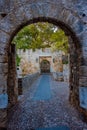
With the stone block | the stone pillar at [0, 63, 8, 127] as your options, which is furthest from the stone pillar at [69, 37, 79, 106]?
the stone block

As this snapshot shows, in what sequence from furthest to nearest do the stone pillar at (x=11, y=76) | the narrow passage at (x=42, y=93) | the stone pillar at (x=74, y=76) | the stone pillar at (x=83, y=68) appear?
the narrow passage at (x=42, y=93) < the stone pillar at (x=11, y=76) < the stone pillar at (x=74, y=76) < the stone pillar at (x=83, y=68)

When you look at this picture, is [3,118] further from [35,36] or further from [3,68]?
[35,36]

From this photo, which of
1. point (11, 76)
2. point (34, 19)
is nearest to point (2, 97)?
point (34, 19)

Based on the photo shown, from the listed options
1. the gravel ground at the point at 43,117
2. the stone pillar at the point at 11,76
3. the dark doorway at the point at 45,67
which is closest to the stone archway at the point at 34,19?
the gravel ground at the point at 43,117

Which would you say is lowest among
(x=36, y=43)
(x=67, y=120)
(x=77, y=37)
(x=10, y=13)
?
(x=67, y=120)

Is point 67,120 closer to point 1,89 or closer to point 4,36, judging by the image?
point 1,89

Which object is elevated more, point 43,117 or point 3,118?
point 3,118

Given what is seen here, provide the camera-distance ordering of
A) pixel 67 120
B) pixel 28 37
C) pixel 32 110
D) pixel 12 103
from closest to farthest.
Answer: pixel 67 120
pixel 32 110
pixel 12 103
pixel 28 37

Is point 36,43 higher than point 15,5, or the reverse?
point 36,43

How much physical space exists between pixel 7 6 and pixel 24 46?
2209cm

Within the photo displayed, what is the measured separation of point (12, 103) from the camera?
22.0 ft

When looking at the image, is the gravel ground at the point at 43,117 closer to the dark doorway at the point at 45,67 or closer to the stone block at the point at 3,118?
the stone block at the point at 3,118

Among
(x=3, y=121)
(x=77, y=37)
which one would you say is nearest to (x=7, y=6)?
(x=77, y=37)

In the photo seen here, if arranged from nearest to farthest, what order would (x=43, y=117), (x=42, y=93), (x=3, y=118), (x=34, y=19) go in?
(x=3, y=118)
(x=34, y=19)
(x=43, y=117)
(x=42, y=93)
